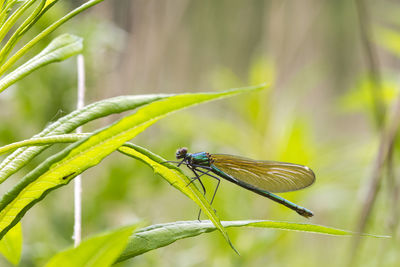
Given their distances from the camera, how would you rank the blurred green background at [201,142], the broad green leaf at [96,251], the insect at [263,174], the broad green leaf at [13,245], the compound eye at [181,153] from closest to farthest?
the broad green leaf at [96,251], the broad green leaf at [13,245], the insect at [263,174], the compound eye at [181,153], the blurred green background at [201,142]

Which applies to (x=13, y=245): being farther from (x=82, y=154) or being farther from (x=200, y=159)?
(x=200, y=159)

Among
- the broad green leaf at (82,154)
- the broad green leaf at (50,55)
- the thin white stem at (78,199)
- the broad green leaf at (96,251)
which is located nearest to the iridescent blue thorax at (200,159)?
the thin white stem at (78,199)

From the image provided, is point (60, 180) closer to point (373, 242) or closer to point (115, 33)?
point (115, 33)

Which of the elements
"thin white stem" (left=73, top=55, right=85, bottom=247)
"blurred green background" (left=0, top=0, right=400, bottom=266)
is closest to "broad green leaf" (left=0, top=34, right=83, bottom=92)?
"thin white stem" (left=73, top=55, right=85, bottom=247)

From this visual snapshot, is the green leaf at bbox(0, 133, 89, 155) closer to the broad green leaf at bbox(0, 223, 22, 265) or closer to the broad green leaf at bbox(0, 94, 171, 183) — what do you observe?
the broad green leaf at bbox(0, 94, 171, 183)

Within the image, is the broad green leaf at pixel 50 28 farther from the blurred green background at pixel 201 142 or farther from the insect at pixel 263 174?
the blurred green background at pixel 201 142

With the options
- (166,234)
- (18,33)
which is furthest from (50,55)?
(166,234)

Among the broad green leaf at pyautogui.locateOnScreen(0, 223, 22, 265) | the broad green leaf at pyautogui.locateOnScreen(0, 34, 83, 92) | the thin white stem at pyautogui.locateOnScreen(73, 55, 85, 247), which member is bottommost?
the broad green leaf at pyautogui.locateOnScreen(0, 223, 22, 265)
